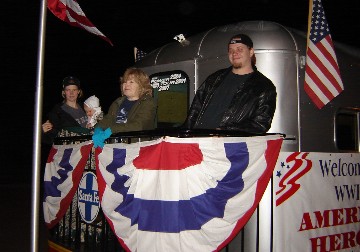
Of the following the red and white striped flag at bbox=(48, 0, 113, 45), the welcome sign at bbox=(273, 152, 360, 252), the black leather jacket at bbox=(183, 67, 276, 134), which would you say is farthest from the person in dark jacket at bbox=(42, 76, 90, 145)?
the welcome sign at bbox=(273, 152, 360, 252)

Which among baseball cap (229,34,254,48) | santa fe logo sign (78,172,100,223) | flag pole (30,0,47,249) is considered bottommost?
santa fe logo sign (78,172,100,223)

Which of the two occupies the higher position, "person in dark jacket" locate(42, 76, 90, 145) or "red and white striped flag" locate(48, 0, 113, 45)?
"red and white striped flag" locate(48, 0, 113, 45)

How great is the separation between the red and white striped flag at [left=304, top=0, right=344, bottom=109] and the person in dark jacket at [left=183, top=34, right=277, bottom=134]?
1.74ft

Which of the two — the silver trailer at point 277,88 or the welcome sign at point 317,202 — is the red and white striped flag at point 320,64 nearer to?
the silver trailer at point 277,88

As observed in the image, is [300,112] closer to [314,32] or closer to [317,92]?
[317,92]

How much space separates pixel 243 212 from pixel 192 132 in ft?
2.62

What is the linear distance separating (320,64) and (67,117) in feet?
10.2

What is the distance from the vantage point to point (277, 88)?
403 centimetres

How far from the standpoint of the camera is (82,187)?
15.1ft

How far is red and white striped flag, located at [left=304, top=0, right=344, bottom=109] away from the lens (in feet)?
13.5

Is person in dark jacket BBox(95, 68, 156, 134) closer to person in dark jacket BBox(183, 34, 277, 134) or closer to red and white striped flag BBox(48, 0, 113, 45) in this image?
person in dark jacket BBox(183, 34, 277, 134)

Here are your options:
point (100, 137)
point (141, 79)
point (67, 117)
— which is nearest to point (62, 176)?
point (67, 117)

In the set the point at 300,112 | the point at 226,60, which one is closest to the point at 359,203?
the point at 300,112

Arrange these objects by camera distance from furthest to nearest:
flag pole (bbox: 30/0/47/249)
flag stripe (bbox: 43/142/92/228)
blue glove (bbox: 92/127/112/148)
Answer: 1. flag stripe (bbox: 43/142/92/228)
2. blue glove (bbox: 92/127/112/148)
3. flag pole (bbox: 30/0/47/249)
